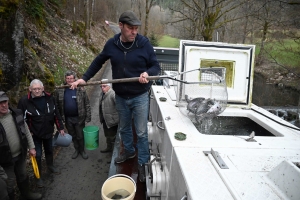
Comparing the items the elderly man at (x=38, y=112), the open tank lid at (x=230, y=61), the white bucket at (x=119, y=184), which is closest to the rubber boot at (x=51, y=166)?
the elderly man at (x=38, y=112)

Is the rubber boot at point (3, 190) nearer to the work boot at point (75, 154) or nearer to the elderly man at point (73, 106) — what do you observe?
the elderly man at point (73, 106)

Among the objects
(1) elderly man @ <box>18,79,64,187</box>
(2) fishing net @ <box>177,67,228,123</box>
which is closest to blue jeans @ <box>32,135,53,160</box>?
(1) elderly man @ <box>18,79,64,187</box>

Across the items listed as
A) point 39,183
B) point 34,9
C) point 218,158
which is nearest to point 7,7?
point 39,183

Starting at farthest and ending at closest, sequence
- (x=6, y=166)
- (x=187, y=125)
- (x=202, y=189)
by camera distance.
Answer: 1. (x=6, y=166)
2. (x=187, y=125)
3. (x=202, y=189)

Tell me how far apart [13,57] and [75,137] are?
2.30 meters

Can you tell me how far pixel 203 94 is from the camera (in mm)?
2861

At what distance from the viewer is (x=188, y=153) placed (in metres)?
1.79

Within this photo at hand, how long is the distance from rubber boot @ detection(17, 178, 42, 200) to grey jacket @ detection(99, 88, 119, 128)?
68.7 inches

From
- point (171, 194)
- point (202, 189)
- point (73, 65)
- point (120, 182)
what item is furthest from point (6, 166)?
point (73, 65)

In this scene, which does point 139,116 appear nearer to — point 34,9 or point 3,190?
→ point 3,190

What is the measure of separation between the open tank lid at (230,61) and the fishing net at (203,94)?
29 centimetres

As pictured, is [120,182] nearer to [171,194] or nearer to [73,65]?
[171,194]

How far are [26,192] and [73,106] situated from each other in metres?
1.64

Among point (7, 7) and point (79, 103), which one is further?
point (7, 7)
